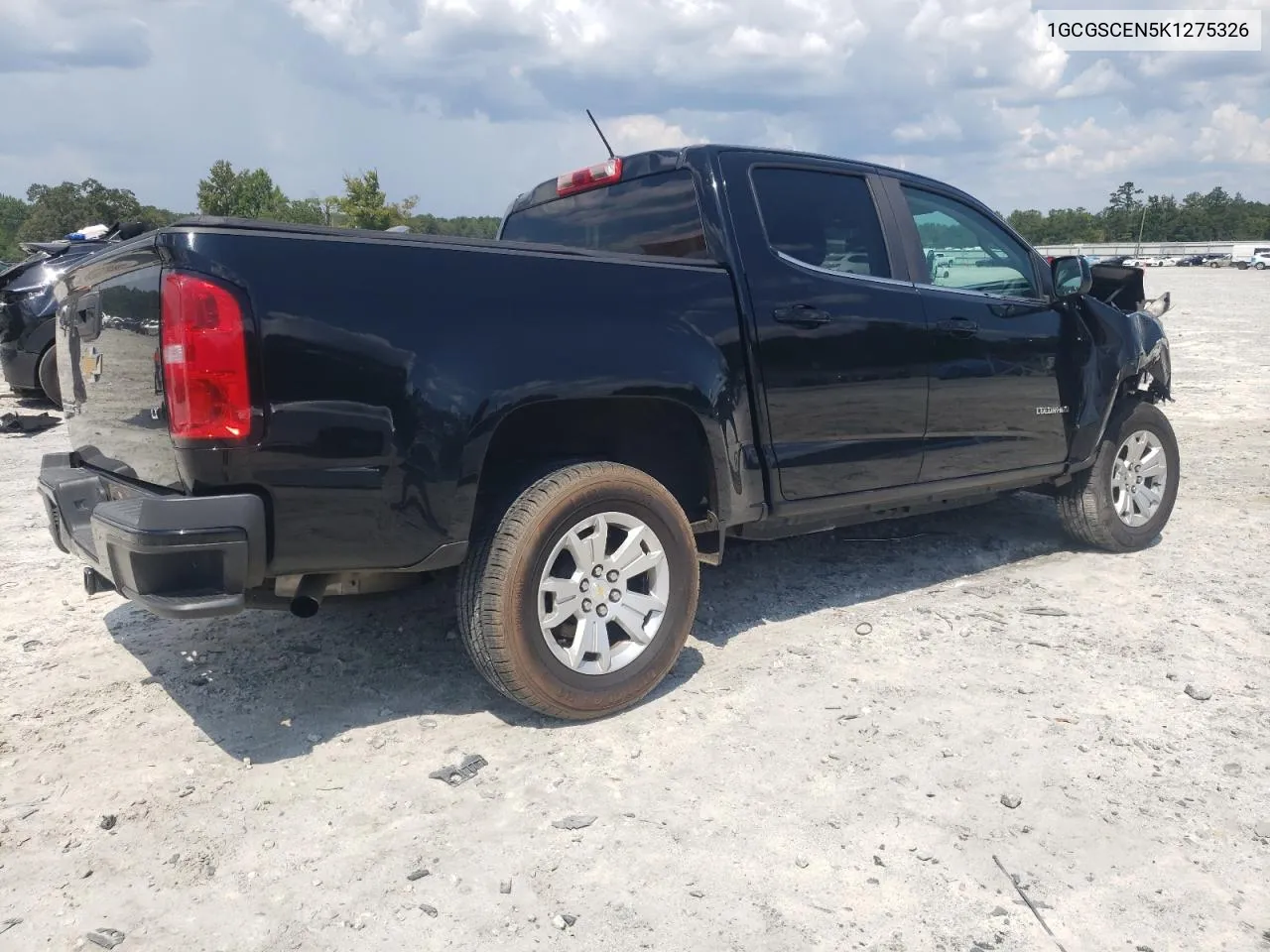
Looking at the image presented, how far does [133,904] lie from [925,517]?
479 cm

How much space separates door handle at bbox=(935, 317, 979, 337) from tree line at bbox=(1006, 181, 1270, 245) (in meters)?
110

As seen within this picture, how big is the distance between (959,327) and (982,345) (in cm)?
20

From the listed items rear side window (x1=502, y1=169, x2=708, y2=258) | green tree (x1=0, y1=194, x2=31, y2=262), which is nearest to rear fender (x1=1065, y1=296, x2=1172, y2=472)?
rear side window (x1=502, y1=169, x2=708, y2=258)

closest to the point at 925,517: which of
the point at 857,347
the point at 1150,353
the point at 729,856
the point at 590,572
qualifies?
the point at 1150,353

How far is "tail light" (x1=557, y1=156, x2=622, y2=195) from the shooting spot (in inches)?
168

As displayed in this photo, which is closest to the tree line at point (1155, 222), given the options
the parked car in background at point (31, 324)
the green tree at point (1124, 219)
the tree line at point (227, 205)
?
the green tree at point (1124, 219)

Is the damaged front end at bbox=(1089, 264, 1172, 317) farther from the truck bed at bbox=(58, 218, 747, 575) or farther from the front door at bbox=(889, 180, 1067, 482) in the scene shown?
the truck bed at bbox=(58, 218, 747, 575)

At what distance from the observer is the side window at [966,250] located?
180 inches

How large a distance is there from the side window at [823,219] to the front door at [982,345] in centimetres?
23

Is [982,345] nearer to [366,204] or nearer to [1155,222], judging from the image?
[366,204]

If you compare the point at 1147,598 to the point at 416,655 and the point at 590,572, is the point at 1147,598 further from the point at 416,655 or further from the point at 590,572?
the point at 416,655

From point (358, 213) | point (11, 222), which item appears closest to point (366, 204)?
point (358, 213)

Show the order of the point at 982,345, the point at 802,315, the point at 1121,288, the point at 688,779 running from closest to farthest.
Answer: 1. the point at 688,779
2. the point at 802,315
3. the point at 982,345
4. the point at 1121,288

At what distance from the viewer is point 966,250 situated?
4.80 metres
